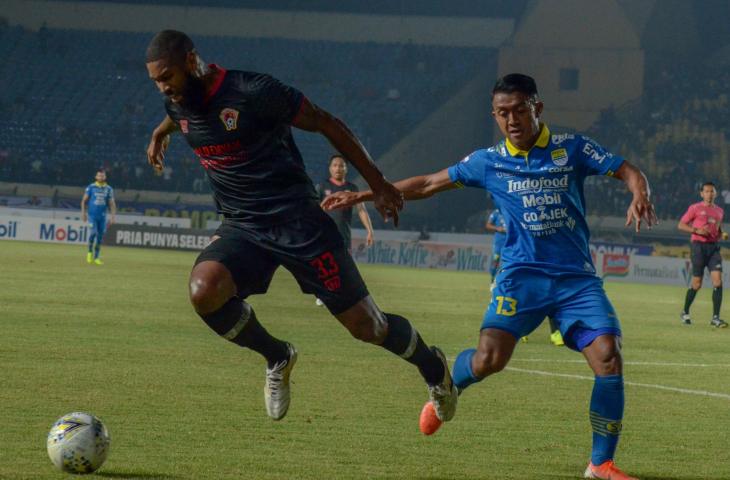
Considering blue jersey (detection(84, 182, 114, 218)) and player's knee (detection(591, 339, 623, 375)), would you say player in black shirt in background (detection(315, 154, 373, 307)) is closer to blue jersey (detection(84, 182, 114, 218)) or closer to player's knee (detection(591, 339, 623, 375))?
player's knee (detection(591, 339, 623, 375))

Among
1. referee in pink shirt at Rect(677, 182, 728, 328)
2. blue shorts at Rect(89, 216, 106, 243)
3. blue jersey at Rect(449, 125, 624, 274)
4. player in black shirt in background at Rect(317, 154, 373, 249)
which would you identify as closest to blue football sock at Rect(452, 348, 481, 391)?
blue jersey at Rect(449, 125, 624, 274)

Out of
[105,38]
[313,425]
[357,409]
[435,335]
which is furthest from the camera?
[105,38]

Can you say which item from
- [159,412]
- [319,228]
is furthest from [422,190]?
[159,412]

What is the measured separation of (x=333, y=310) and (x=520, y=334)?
3.43ft

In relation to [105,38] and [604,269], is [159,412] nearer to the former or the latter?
[604,269]

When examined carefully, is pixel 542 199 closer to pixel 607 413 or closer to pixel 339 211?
pixel 607 413

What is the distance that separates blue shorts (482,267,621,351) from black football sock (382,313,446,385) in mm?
580

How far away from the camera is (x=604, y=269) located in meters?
36.0

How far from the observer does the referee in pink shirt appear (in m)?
18.9

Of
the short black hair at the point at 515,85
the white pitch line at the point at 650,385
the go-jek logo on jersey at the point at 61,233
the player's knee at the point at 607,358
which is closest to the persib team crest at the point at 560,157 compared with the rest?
the short black hair at the point at 515,85

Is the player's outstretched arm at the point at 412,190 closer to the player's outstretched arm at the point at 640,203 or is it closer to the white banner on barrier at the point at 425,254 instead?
the player's outstretched arm at the point at 640,203

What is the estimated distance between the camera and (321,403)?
324 inches

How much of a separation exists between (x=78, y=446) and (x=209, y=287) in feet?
4.39

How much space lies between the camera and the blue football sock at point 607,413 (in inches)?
235
